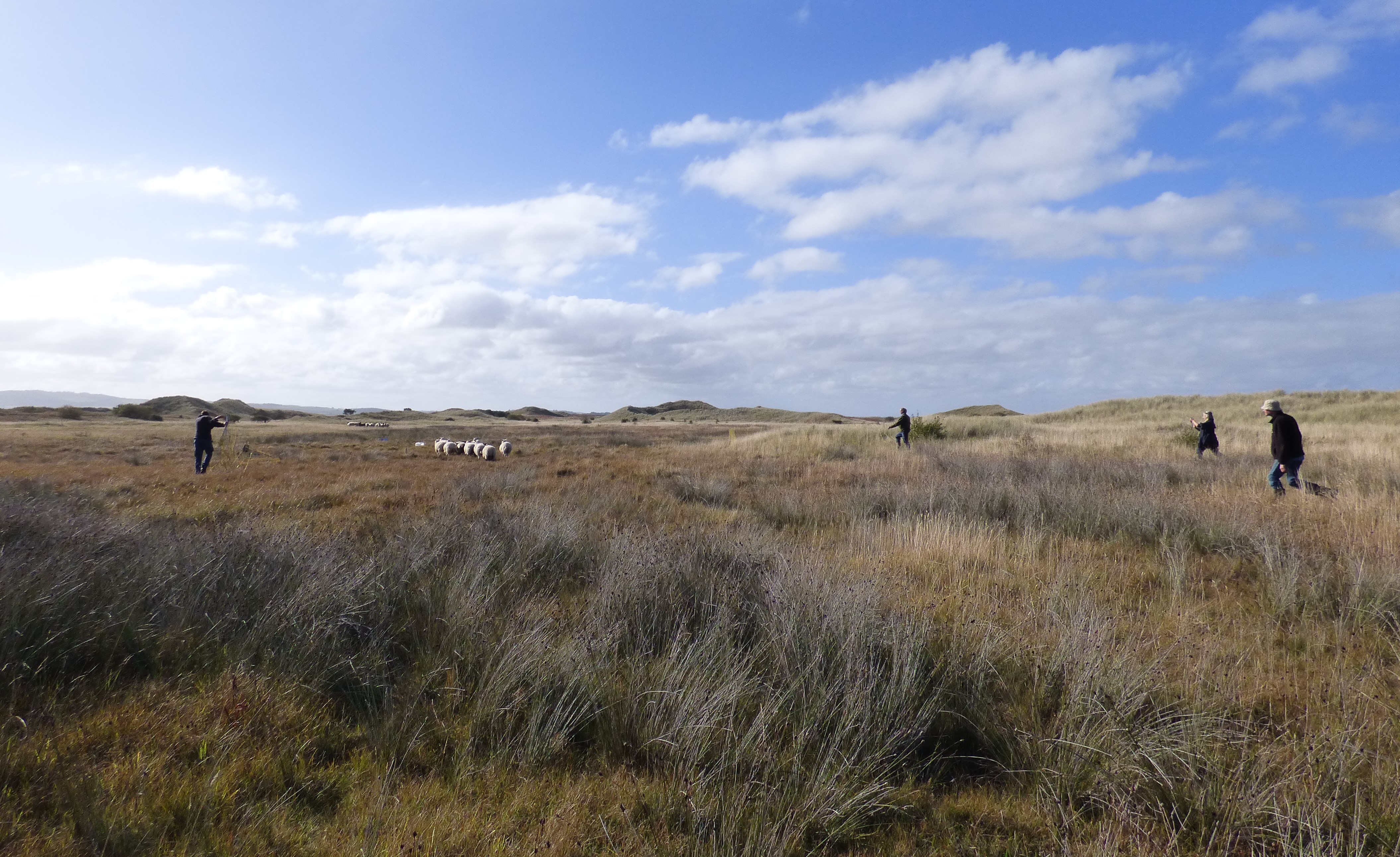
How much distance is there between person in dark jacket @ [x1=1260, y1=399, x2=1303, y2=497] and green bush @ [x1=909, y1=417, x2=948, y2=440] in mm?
14458

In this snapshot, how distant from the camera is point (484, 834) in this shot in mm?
2273

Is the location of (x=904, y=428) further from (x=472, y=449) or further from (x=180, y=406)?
(x=180, y=406)

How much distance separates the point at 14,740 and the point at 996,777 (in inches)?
170

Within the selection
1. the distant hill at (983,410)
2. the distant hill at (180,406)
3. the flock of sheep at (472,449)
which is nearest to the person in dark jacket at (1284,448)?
the flock of sheep at (472,449)

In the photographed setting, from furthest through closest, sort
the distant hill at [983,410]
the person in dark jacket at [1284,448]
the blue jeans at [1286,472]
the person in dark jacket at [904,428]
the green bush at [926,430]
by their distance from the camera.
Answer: the distant hill at [983,410]
the green bush at [926,430]
the person in dark jacket at [904,428]
the blue jeans at [1286,472]
the person in dark jacket at [1284,448]

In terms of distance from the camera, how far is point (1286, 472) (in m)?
9.93

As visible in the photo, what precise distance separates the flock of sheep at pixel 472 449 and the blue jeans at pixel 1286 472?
64.6 ft

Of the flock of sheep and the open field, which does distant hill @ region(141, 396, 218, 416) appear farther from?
the open field

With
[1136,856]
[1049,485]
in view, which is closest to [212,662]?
[1136,856]

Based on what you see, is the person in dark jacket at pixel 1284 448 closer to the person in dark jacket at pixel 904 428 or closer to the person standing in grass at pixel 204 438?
the person in dark jacket at pixel 904 428

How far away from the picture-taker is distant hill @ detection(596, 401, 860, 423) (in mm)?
109125

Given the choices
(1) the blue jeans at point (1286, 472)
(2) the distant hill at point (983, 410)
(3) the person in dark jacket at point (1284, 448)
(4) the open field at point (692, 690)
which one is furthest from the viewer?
(2) the distant hill at point (983, 410)

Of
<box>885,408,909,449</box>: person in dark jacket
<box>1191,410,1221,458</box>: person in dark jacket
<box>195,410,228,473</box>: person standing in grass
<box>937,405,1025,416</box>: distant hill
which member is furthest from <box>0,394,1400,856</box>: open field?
<box>937,405,1025,416</box>: distant hill

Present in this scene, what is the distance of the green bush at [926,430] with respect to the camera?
1009 inches
